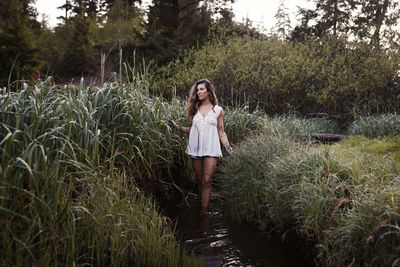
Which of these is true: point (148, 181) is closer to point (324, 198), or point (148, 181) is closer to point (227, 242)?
point (227, 242)

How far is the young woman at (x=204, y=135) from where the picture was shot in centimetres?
495

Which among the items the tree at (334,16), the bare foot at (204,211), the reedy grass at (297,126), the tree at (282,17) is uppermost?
the tree at (282,17)

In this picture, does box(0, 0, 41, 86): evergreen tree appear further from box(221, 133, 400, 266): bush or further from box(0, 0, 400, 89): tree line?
box(221, 133, 400, 266): bush

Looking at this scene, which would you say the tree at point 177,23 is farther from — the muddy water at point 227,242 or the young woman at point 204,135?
the muddy water at point 227,242

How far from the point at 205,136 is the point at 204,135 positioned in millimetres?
22

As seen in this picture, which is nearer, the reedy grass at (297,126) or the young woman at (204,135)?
the young woman at (204,135)

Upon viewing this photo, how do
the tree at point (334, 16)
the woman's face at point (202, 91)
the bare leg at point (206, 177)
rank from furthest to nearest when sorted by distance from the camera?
1. the tree at point (334, 16)
2. the woman's face at point (202, 91)
3. the bare leg at point (206, 177)

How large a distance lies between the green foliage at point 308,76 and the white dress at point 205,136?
7.81m

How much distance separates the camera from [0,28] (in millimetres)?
18859

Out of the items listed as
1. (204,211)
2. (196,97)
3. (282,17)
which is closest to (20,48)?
(196,97)

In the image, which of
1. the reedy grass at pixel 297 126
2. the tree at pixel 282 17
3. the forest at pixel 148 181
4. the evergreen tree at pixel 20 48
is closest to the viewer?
the forest at pixel 148 181

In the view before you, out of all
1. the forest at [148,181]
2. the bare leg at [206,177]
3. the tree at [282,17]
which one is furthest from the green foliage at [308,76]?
the tree at [282,17]

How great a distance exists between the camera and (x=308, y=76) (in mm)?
13172

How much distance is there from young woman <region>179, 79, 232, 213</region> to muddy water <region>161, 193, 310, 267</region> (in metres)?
0.36
